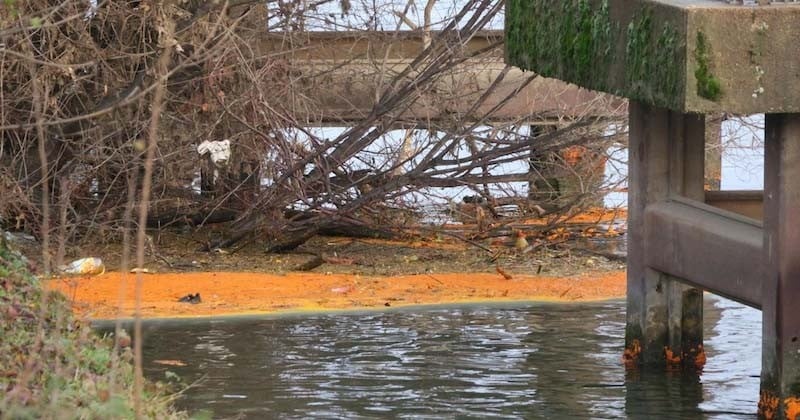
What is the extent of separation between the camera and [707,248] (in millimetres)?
7992

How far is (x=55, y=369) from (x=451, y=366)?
11.2 ft

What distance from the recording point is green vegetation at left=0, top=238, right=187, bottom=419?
525 centimetres

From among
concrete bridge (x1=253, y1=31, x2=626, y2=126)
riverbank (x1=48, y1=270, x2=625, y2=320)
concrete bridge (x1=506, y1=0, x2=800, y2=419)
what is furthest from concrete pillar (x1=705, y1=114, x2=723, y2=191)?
concrete bridge (x1=506, y1=0, x2=800, y2=419)

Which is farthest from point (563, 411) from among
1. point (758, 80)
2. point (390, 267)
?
point (390, 267)

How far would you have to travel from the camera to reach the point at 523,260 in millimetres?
13383

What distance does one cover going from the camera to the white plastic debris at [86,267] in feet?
39.4

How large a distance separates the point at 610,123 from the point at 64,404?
8487 millimetres

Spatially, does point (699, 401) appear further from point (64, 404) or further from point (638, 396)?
point (64, 404)

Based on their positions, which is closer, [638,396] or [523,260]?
[638,396]

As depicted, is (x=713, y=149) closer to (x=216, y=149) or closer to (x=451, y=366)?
(x=216, y=149)

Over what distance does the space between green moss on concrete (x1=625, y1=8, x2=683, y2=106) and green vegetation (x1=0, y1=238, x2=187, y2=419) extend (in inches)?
110

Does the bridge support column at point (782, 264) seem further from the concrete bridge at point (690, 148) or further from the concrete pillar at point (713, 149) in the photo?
the concrete pillar at point (713, 149)

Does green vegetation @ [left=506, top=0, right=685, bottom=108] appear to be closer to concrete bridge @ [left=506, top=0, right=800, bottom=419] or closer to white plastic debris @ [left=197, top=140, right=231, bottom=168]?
concrete bridge @ [left=506, top=0, right=800, bottom=419]

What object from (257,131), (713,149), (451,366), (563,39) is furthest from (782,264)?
(713,149)
